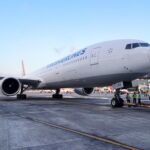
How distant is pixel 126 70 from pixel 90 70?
139 inches

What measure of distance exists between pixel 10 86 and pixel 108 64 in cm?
1238

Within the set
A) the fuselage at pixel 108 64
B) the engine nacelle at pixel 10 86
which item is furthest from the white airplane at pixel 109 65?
the engine nacelle at pixel 10 86

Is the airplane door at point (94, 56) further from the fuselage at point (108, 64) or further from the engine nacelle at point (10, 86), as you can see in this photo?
the engine nacelle at point (10, 86)

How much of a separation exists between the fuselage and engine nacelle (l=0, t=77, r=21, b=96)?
5.18 metres

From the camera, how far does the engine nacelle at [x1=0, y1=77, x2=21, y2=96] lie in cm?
2533

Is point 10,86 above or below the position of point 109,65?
below

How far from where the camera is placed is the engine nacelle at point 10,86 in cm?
2533

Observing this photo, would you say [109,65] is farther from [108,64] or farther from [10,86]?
[10,86]

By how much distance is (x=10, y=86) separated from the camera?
86.4ft

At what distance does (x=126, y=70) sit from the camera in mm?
15961

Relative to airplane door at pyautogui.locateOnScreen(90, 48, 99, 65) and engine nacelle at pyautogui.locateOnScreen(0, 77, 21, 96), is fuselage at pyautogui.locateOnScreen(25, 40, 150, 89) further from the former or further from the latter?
engine nacelle at pyautogui.locateOnScreen(0, 77, 21, 96)

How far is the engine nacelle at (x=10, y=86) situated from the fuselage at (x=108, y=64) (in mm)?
5184

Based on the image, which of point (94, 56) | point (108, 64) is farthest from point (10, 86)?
point (108, 64)

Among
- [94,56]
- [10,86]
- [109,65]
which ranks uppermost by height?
[94,56]
